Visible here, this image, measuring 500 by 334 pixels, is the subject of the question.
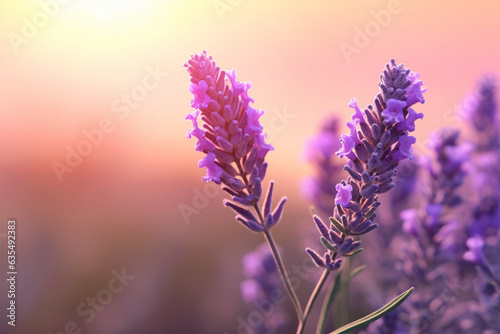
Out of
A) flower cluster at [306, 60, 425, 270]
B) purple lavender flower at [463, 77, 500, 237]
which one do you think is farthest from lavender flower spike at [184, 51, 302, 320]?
purple lavender flower at [463, 77, 500, 237]

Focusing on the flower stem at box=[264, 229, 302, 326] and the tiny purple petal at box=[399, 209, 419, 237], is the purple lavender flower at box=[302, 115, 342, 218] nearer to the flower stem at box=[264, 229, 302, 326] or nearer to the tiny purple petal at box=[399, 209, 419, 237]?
the tiny purple petal at box=[399, 209, 419, 237]

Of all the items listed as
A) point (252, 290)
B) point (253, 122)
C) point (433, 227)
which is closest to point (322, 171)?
point (433, 227)

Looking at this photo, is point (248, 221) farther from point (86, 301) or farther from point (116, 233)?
point (116, 233)

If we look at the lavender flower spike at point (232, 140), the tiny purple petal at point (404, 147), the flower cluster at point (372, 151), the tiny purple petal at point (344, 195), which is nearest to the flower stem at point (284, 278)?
the lavender flower spike at point (232, 140)

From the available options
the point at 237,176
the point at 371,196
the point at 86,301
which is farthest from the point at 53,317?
the point at 371,196

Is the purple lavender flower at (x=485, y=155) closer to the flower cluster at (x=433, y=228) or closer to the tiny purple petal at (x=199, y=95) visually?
the flower cluster at (x=433, y=228)

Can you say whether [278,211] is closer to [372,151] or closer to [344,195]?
[344,195]

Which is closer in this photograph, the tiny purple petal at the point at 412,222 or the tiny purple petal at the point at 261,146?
the tiny purple petal at the point at 261,146

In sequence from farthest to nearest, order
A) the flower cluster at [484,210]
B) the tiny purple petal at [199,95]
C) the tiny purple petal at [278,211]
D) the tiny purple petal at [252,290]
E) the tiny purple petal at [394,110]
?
1. the tiny purple petal at [252,290]
2. the flower cluster at [484,210]
3. the tiny purple petal at [278,211]
4. the tiny purple petal at [199,95]
5. the tiny purple petal at [394,110]
